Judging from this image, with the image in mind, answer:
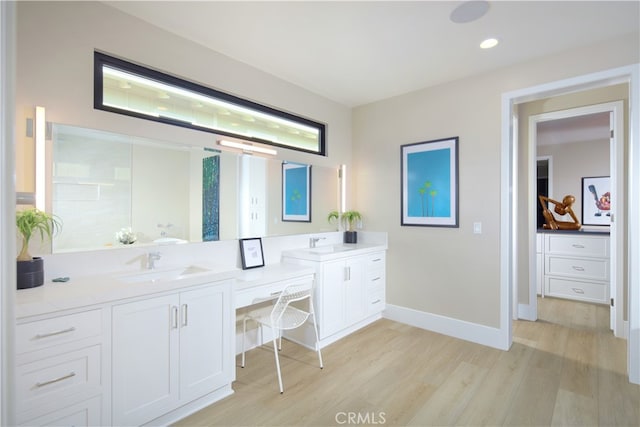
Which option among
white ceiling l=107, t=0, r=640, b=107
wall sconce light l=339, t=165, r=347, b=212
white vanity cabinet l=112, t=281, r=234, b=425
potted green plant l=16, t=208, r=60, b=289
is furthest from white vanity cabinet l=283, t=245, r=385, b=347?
potted green plant l=16, t=208, r=60, b=289

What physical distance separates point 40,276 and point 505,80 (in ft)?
12.4

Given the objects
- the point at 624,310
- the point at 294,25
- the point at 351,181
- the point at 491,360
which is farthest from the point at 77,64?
the point at 624,310

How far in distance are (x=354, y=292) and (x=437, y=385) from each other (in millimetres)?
1159

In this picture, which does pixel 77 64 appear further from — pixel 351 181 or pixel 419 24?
pixel 351 181

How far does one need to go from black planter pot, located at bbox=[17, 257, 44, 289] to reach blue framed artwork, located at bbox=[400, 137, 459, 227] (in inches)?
123

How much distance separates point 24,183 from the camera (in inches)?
68.4

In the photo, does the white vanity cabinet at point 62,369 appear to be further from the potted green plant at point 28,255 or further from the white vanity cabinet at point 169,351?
the potted green plant at point 28,255

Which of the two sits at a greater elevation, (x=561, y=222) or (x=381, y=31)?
(x=381, y=31)

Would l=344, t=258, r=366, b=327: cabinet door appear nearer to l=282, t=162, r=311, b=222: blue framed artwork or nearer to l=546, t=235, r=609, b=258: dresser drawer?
l=282, t=162, r=311, b=222: blue framed artwork

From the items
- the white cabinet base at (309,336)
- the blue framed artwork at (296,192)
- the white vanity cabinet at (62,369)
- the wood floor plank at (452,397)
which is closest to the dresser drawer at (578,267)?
the wood floor plank at (452,397)

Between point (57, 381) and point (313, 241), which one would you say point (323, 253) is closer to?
A: point (313, 241)

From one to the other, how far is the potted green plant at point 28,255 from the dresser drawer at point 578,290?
18.5 feet

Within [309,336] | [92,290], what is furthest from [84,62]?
[309,336]

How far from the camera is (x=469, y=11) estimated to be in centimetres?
207
